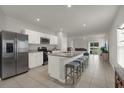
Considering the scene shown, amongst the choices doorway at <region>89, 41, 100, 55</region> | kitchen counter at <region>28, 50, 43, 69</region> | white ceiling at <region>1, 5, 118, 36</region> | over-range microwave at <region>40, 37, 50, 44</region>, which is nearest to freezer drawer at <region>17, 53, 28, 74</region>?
kitchen counter at <region>28, 50, 43, 69</region>

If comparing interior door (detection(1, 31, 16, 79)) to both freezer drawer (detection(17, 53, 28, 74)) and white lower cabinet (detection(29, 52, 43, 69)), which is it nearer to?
freezer drawer (detection(17, 53, 28, 74))

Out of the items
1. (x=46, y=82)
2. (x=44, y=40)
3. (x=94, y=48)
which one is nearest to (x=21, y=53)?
(x=46, y=82)

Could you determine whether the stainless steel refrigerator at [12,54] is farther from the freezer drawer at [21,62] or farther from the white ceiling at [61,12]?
the white ceiling at [61,12]

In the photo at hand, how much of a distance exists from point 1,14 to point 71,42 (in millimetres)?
11689

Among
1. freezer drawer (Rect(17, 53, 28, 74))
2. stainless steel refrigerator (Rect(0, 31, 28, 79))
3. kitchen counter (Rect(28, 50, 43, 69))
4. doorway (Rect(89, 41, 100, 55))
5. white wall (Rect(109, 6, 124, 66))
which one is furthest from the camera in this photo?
doorway (Rect(89, 41, 100, 55))

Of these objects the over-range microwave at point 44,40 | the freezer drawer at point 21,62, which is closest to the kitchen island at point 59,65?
the freezer drawer at point 21,62

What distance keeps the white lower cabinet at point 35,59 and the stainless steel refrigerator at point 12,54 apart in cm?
62

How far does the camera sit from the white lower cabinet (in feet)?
16.9

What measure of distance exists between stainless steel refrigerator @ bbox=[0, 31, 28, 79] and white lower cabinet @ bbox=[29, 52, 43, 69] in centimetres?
62

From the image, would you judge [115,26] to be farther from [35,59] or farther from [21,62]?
[21,62]
